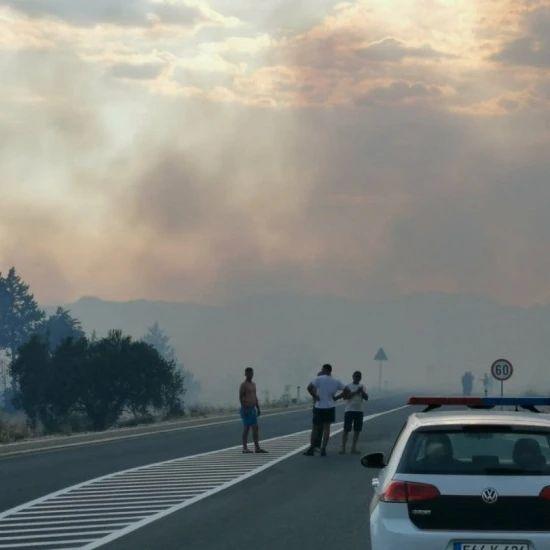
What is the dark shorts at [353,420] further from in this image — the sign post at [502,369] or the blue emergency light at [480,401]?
the sign post at [502,369]

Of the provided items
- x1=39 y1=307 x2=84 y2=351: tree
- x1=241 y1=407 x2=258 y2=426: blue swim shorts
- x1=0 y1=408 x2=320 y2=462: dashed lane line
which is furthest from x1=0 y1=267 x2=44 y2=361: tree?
x1=241 y1=407 x2=258 y2=426: blue swim shorts

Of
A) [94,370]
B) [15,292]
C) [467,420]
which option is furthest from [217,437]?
[15,292]

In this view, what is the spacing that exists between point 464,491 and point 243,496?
10718mm

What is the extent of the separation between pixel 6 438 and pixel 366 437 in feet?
32.3

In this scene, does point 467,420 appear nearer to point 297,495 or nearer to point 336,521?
point 336,521

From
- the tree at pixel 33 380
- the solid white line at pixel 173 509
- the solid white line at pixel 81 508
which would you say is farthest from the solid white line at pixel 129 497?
the tree at pixel 33 380

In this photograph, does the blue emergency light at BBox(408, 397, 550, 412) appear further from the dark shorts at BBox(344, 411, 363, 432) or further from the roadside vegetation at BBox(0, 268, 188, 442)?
the roadside vegetation at BBox(0, 268, 188, 442)

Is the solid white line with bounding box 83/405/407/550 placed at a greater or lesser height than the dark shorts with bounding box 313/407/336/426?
lesser

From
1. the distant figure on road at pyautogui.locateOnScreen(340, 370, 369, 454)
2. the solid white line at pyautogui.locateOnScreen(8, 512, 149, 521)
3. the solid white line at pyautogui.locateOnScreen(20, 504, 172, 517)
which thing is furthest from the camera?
the distant figure on road at pyautogui.locateOnScreen(340, 370, 369, 454)

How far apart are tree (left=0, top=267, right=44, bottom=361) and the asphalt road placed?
449ft

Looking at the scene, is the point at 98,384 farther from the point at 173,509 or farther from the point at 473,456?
the point at 473,456

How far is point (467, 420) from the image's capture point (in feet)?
33.5

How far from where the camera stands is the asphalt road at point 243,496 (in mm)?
15008

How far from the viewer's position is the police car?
9.73 m
